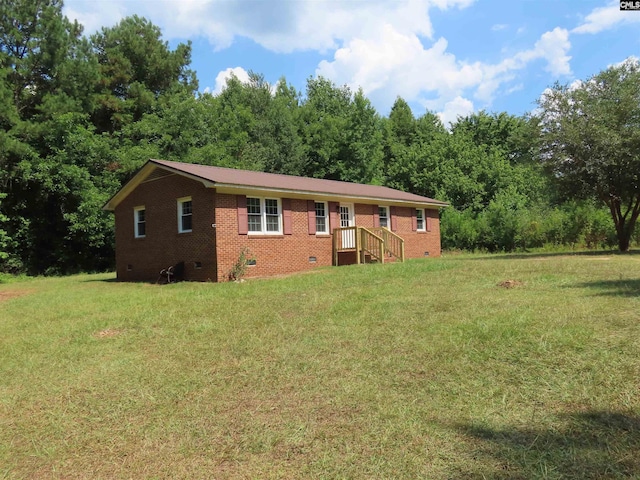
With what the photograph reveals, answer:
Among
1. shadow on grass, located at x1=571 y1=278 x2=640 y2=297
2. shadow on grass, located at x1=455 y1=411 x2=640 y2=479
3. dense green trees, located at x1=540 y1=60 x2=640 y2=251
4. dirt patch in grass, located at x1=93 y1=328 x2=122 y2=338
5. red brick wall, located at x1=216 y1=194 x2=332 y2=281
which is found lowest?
shadow on grass, located at x1=455 y1=411 x2=640 y2=479

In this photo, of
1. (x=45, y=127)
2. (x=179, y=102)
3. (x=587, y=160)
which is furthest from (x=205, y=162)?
(x=587, y=160)

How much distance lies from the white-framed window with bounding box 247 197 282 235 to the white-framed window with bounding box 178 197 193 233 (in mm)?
2011

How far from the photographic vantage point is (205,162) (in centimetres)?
2852

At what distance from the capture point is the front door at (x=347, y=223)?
18031 millimetres

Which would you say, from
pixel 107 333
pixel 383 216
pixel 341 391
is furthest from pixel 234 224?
pixel 341 391

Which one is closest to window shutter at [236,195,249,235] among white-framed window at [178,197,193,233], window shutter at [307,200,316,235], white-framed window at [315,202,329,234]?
white-framed window at [178,197,193,233]

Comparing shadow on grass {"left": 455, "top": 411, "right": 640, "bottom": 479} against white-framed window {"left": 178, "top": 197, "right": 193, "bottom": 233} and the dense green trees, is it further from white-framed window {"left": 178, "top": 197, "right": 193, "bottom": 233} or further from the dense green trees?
the dense green trees

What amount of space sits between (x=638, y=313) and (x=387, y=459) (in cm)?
438

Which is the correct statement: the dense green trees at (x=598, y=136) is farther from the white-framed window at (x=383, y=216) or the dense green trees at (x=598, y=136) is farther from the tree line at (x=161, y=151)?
the white-framed window at (x=383, y=216)

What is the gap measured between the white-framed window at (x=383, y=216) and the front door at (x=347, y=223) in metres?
2.00

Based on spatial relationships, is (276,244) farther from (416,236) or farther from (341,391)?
(341,391)

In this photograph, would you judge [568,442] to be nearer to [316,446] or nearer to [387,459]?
[387,459]

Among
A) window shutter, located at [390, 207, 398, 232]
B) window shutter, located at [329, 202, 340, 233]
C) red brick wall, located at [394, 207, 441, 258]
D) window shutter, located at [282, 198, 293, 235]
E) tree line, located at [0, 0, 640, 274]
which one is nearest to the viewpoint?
window shutter, located at [282, 198, 293, 235]

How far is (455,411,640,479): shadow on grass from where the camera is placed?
287 cm
